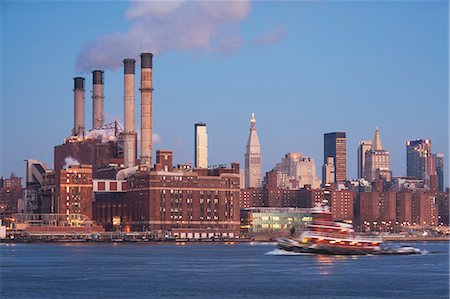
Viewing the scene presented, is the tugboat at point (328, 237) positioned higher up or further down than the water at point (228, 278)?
higher up

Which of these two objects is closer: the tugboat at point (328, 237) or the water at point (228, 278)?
the water at point (228, 278)

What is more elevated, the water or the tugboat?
the tugboat

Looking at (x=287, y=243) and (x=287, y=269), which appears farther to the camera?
(x=287, y=243)

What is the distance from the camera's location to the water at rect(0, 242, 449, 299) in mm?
78375

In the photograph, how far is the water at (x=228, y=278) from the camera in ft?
257

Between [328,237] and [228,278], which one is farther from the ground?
[328,237]

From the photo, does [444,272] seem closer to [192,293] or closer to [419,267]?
[419,267]

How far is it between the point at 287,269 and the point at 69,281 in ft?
72.6

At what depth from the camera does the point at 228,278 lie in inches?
3612

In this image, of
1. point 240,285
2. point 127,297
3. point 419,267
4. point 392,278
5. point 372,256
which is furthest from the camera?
point 372,256

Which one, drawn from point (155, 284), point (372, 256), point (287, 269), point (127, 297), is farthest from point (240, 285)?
point (372, 256)

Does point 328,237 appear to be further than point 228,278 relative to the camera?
Yes

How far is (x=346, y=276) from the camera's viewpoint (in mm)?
92438

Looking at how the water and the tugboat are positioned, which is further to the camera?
the tugboat
